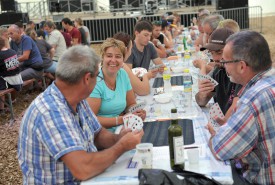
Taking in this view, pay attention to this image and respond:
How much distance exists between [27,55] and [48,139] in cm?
609

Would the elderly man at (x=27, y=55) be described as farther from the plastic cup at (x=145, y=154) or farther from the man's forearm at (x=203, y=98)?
the plastic cup at (x=145, y=154)

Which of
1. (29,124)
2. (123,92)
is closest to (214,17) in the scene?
(123,92)

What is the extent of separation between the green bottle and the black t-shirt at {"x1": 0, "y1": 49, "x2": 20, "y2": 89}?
4759 millimetres

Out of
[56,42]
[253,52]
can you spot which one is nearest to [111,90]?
[253,52]

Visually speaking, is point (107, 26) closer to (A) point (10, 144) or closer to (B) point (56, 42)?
(B) point (56, 42)

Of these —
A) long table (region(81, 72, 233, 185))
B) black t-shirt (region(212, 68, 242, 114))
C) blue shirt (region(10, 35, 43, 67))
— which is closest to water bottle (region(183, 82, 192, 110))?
black t-shirt (region(212, 68, 242, 114))

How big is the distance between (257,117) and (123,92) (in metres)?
1.57

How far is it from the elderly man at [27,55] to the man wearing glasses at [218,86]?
4.94 m

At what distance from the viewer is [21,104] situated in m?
7.41

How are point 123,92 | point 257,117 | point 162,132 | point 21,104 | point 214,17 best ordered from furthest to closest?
point 21,104 < point 214,17 < point 123,92 < point 162,132 < point 257,117

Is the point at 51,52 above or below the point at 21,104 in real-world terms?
above

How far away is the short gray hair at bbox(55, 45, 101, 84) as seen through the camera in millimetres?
2033

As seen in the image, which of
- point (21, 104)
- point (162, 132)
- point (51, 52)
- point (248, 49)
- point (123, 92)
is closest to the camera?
point (248, 49)

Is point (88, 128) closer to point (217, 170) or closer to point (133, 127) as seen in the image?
point (133, 127)
